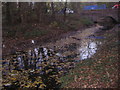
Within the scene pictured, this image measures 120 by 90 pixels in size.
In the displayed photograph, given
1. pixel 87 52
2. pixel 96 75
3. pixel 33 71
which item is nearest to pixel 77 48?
pixel 87 52

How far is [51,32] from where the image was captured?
27266 millimetres

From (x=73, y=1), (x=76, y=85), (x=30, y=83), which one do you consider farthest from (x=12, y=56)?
(x=73, y=1)

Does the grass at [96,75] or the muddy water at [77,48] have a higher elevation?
the grass at [96,75]

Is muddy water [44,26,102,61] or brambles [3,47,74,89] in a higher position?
muddy water [44,26,102,61]

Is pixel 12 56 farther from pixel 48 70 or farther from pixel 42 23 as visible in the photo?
pixel 42 23

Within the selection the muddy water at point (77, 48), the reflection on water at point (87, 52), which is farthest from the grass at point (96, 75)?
the muddy water at point (77, 48)

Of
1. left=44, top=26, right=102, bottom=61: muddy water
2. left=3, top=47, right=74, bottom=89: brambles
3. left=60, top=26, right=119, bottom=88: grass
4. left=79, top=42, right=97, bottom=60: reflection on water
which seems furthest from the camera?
left=44, top=26, right=102, bottom=61: muddy water

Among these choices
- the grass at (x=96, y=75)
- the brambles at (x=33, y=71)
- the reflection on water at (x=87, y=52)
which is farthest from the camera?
the reflection on water at (x=87, y=52)

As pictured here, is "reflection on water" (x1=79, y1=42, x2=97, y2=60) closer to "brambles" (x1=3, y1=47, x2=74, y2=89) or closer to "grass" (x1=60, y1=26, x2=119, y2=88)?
"brambles" (x1=3, y1=47, x2=74, y2=89)

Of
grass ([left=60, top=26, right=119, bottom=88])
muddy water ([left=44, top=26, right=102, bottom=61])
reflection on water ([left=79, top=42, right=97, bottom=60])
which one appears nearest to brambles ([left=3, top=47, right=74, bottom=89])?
grass ([left=60, top=26, right=119, bottom=88])

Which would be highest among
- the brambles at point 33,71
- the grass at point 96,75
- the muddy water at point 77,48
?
the grass at point 96,75

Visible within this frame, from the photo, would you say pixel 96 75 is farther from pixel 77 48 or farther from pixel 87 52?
pixel 77 48

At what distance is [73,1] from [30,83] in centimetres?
3825

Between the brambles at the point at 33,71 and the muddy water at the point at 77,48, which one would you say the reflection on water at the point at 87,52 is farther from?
the brambles at the point at 33,71
